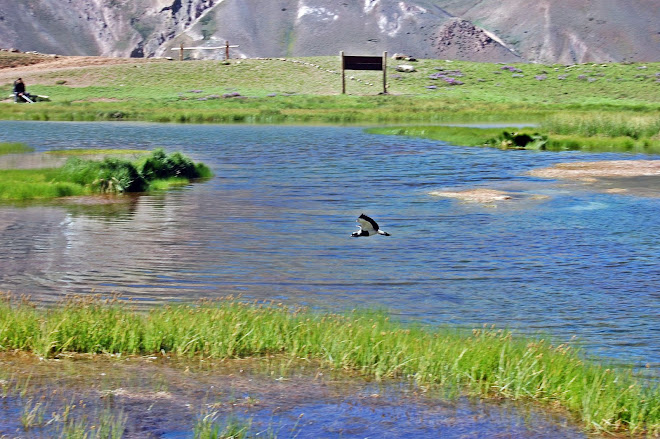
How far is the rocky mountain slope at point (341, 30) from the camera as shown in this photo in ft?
561

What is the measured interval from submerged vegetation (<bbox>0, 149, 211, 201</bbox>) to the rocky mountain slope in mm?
135916

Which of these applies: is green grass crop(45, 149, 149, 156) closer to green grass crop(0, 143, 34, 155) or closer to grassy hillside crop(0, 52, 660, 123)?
green grass crop(0, 143, 34, 155)

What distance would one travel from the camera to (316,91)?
9544 centimetres

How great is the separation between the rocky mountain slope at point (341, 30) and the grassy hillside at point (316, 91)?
5643 centimetres

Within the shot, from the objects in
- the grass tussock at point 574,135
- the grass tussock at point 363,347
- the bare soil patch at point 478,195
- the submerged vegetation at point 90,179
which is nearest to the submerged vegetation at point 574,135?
the grass tussock at point 574,135

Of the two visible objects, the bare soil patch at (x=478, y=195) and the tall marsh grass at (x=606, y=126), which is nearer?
the bare soil patch at (x=478, y=195)

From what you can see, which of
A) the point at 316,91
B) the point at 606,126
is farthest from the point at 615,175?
the point at 316,91

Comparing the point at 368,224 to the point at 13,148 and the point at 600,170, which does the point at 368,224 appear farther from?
the point at 13,148

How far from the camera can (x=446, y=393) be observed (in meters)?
10.0

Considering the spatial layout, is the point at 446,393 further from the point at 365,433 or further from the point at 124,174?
the point at 124,174

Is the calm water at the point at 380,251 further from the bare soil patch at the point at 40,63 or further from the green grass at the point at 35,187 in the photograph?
the bare soil patch at the point at 40,63

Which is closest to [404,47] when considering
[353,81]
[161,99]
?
[353,81]

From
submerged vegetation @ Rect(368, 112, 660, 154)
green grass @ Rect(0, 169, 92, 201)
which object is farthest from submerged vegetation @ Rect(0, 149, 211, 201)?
submerged vegetation @ Rect(368, 112, 660, 154)

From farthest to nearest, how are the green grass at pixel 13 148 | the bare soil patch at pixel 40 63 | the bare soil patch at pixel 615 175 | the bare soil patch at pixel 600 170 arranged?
the bare soil patch at pixel 40 63 < the green grass at pixel 13 148 < the bare soil patch at pixel 600 170 < the bare soil patch at pixel 615 175
